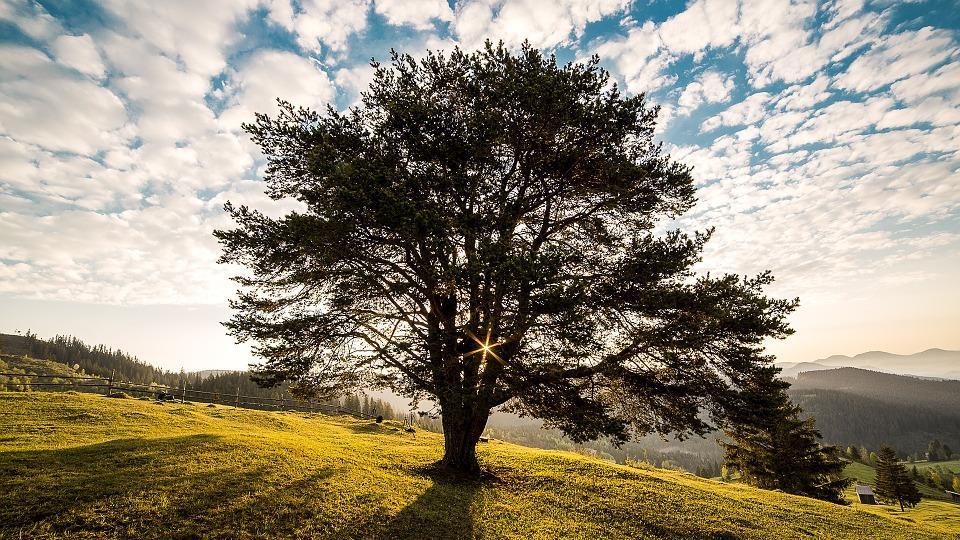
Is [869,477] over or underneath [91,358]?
underneath

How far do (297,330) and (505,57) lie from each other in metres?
11.1

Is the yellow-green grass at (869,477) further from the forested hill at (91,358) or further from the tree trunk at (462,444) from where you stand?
the forested hill at (91,358)

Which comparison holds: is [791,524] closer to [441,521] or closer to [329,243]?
[441,521]

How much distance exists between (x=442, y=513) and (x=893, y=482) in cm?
6346

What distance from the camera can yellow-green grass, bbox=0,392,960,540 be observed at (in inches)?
337

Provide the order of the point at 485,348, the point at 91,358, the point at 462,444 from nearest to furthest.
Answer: the point at 485,348 → the point at 462,444 → the point at 91,358

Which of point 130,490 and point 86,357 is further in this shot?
point 86,357

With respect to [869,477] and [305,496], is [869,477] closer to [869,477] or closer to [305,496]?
[869,477]

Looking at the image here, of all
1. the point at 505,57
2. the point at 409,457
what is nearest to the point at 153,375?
the point at 409,457

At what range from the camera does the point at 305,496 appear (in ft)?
35.9

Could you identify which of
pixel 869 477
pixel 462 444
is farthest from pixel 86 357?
pixel 869 477

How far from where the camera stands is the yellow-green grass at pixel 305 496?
8.57m

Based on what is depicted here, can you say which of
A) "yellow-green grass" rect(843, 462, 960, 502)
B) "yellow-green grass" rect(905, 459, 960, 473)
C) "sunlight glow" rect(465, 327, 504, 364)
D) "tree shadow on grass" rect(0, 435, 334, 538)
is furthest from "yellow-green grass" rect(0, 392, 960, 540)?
"yellow-green grass" rect(905, 459, 960, 473)

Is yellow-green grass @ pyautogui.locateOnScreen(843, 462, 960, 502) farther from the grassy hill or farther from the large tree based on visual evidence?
the large tree
